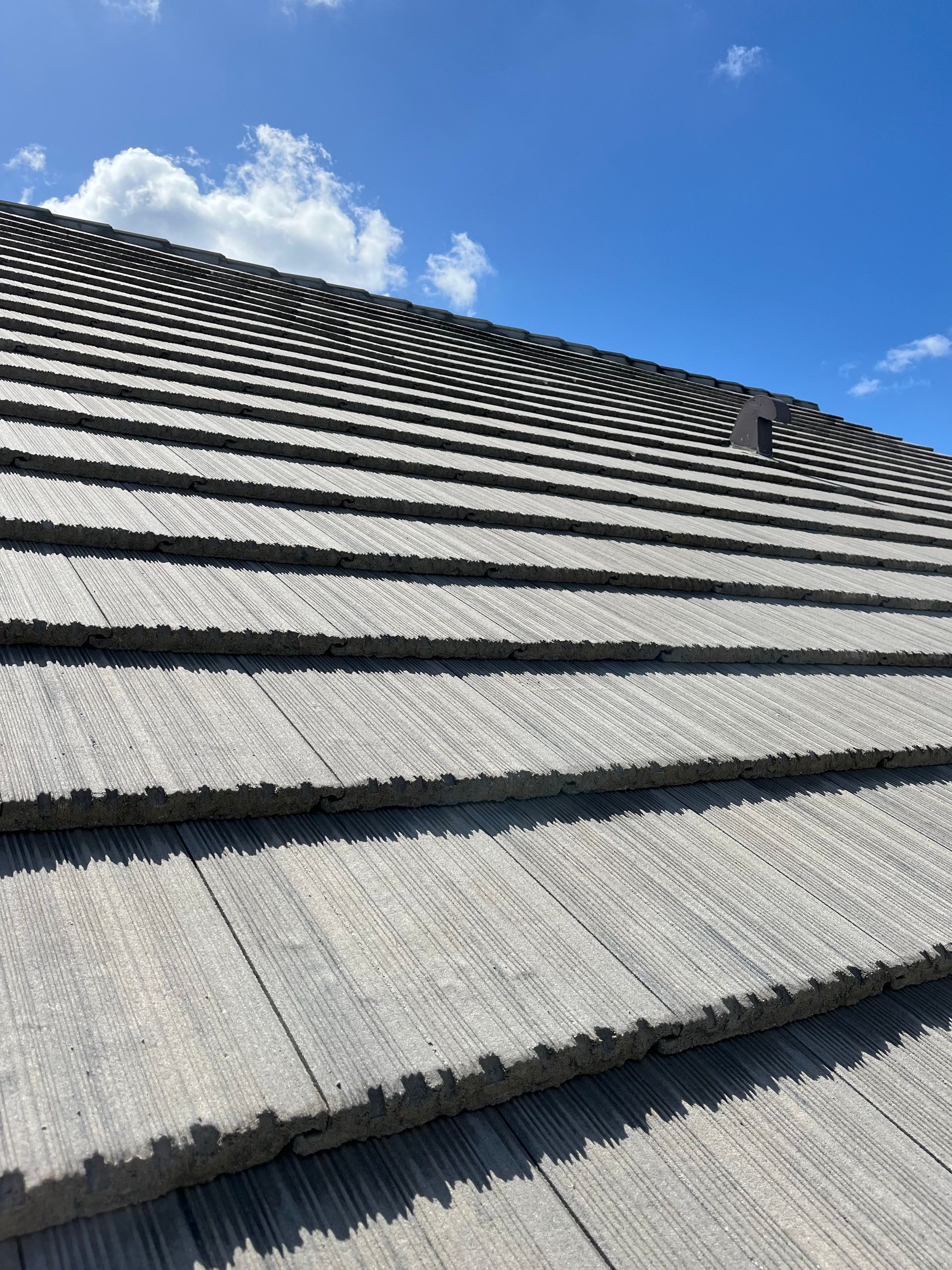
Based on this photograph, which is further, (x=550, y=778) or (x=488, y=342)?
(x=488, y=342)

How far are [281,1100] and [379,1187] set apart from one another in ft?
0.42

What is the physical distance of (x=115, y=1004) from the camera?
2.98 feet

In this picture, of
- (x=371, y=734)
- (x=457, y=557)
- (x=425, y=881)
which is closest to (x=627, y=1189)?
(x=425, y=881)

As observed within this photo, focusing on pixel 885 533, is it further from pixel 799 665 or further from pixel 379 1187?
pixel 379 1187

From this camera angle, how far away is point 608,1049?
1059mm

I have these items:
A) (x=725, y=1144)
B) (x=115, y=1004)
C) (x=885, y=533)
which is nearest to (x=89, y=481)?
(x=115, y=1004)

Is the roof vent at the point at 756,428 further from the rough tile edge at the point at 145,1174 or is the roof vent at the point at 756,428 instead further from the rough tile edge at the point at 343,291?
the rough tile edge at the point at 145,1174

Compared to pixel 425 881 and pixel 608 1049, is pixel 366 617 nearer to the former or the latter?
pixel 425 881

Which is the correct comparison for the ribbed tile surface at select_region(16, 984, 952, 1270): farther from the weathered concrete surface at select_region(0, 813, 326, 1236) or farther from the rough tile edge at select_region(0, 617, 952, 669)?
the rough tile edge at select_region(0, 617, 952, 669)

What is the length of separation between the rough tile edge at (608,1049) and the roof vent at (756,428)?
4.66 metres

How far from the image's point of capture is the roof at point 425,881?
849 millimetres

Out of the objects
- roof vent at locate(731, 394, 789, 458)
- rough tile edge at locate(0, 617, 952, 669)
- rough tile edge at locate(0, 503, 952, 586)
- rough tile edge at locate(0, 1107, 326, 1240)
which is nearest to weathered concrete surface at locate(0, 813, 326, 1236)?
rough tile edge at locate(0, 1107, 326, 1240)

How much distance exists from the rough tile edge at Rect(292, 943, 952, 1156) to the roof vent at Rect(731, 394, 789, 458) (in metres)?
4.66

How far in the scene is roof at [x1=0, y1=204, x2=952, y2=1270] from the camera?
0.85 metres
